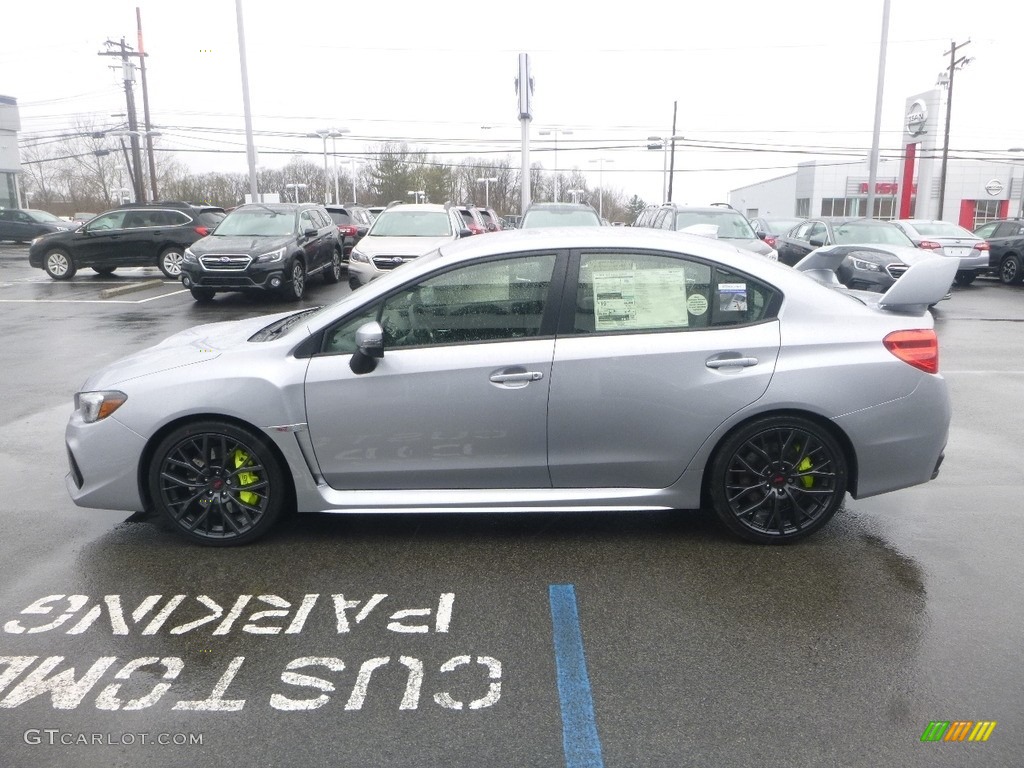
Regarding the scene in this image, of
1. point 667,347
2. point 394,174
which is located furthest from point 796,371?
point 394,174

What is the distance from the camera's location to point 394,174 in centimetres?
7994

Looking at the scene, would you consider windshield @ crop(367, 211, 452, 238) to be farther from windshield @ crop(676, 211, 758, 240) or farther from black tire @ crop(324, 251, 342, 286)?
windshield @ crop(676, 211, 758, 240)

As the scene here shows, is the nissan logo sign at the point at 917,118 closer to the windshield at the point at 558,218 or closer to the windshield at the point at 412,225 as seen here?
the windshield at the point at 558,218

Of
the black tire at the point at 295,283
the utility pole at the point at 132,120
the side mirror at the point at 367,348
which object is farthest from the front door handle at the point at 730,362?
the utility pole at the point at 132,120

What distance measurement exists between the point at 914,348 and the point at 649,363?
4.62 feet

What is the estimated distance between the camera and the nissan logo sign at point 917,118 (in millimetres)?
44438

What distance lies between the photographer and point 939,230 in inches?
754

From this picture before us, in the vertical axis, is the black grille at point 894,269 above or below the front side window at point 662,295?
below

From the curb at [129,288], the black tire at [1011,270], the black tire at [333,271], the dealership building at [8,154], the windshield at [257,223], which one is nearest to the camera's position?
the windshield at [257,223]

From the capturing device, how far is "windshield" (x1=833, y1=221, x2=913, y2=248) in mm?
16172

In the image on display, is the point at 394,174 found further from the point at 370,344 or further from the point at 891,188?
the point at 370,344

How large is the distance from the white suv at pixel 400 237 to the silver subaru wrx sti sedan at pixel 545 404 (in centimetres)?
925

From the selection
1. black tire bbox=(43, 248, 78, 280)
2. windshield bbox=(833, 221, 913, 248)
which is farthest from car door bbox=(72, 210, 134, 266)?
windshield bbox=(833, 221, 913, 248)

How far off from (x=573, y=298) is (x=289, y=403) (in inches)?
61.5
